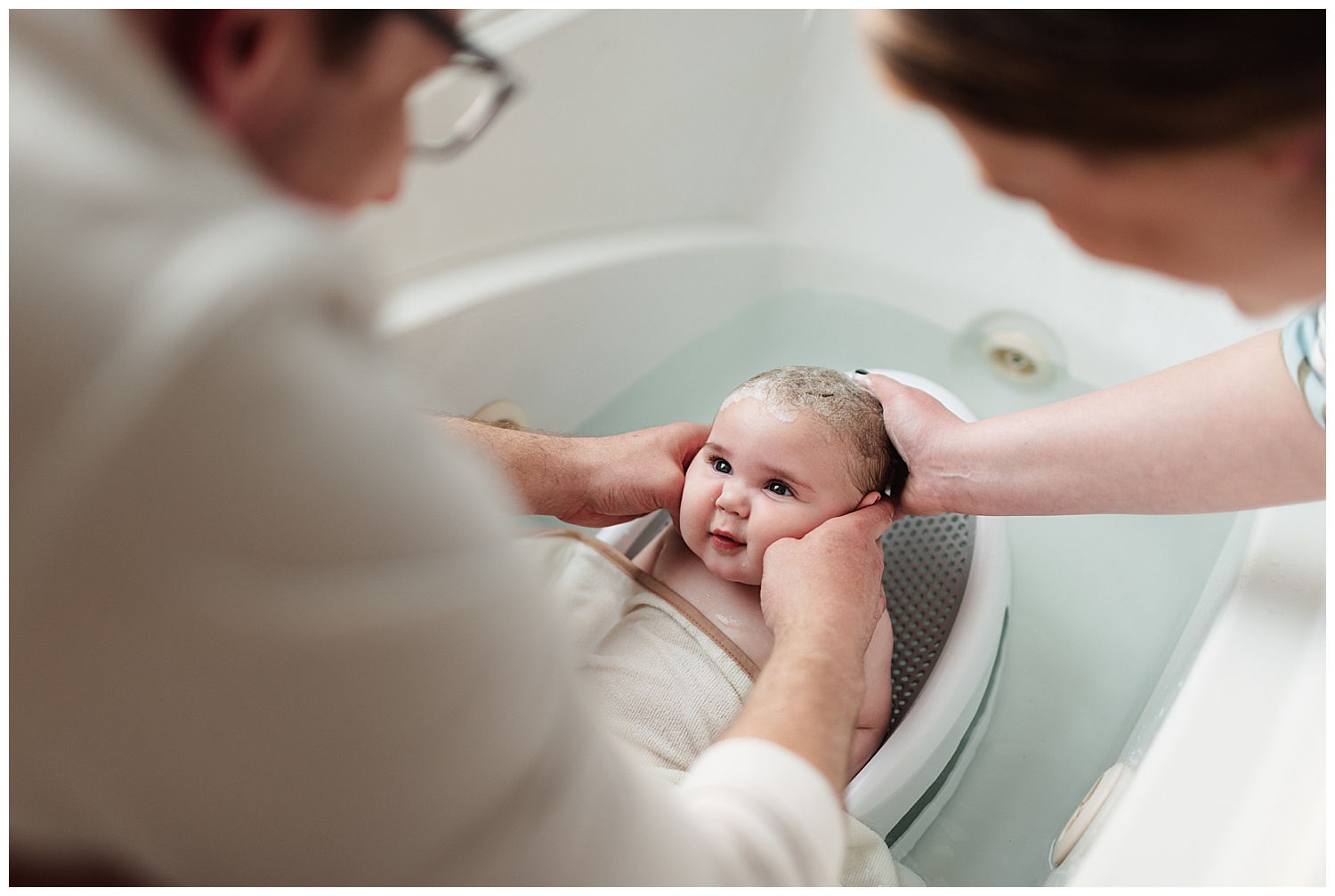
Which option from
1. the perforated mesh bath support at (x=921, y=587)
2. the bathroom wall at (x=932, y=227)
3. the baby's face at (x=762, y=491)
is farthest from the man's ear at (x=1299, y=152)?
the bathroom wall at (x=932, y=227)

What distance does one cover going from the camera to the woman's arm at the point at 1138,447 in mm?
772

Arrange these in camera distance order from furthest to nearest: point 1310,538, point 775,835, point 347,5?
point 1310,538, point 775,835, point 347,5

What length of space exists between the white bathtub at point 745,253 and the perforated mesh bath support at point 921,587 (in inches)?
8.8

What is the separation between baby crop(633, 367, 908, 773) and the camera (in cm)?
100

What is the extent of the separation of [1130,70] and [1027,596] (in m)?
1.08

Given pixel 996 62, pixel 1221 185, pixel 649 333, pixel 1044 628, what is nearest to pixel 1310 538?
pixel 1044 628

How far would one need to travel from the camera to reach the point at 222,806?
344 mm

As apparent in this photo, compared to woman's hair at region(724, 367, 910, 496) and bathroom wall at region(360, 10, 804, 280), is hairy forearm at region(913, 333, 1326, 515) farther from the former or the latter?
bathroom wall at region(360, 10, 804, 280)

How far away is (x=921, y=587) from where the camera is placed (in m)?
1.14

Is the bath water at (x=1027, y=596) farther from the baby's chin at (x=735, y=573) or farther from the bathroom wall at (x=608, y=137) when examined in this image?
the baby's chin at (x=735, y=573)

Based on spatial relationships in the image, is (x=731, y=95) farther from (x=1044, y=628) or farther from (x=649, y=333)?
(x=1044, y=628)

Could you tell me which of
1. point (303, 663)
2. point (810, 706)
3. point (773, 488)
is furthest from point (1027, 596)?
point (303, 663)

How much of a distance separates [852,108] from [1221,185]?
1.26 meters

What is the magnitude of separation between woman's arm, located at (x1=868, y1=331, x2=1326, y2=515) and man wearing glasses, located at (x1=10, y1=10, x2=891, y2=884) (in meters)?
0.66
